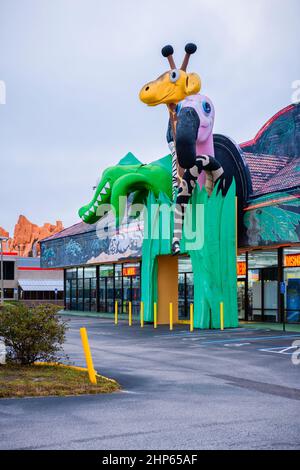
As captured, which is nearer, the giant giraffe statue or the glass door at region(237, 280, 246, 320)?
the giant giraffe statue

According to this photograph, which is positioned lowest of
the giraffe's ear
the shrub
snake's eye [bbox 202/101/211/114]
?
the shrub

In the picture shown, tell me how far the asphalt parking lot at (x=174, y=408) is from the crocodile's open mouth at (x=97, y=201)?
15685mm

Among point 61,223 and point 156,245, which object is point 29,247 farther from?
point 156,245

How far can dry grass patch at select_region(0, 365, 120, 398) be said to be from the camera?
10.4 metres

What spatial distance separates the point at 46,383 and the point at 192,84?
1966 cm

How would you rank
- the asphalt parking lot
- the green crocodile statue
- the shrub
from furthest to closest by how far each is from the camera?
the green crocodile statue, the shrub, the asphalt parking lot

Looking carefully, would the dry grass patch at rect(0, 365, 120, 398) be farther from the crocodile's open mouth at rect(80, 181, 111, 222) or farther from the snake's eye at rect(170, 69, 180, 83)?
the crocodile's open mouth at rect(80, 181, 111, 222)

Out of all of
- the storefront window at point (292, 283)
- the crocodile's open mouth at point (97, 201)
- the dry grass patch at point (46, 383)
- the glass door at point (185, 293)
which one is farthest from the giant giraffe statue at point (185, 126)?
the dry grass patch at point (46, 383)

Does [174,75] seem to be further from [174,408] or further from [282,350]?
[174,408]

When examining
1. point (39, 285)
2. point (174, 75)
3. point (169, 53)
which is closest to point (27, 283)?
point (39, 285)

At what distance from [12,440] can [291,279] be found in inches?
893

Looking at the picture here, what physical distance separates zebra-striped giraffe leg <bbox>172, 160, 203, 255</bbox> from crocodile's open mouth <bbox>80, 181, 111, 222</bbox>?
17.2ft

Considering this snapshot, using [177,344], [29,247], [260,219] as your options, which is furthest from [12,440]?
[29,247]

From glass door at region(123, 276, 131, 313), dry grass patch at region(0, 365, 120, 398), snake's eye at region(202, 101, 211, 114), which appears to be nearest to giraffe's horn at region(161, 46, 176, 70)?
snake's eye at region(202, 101, 211, 114)
